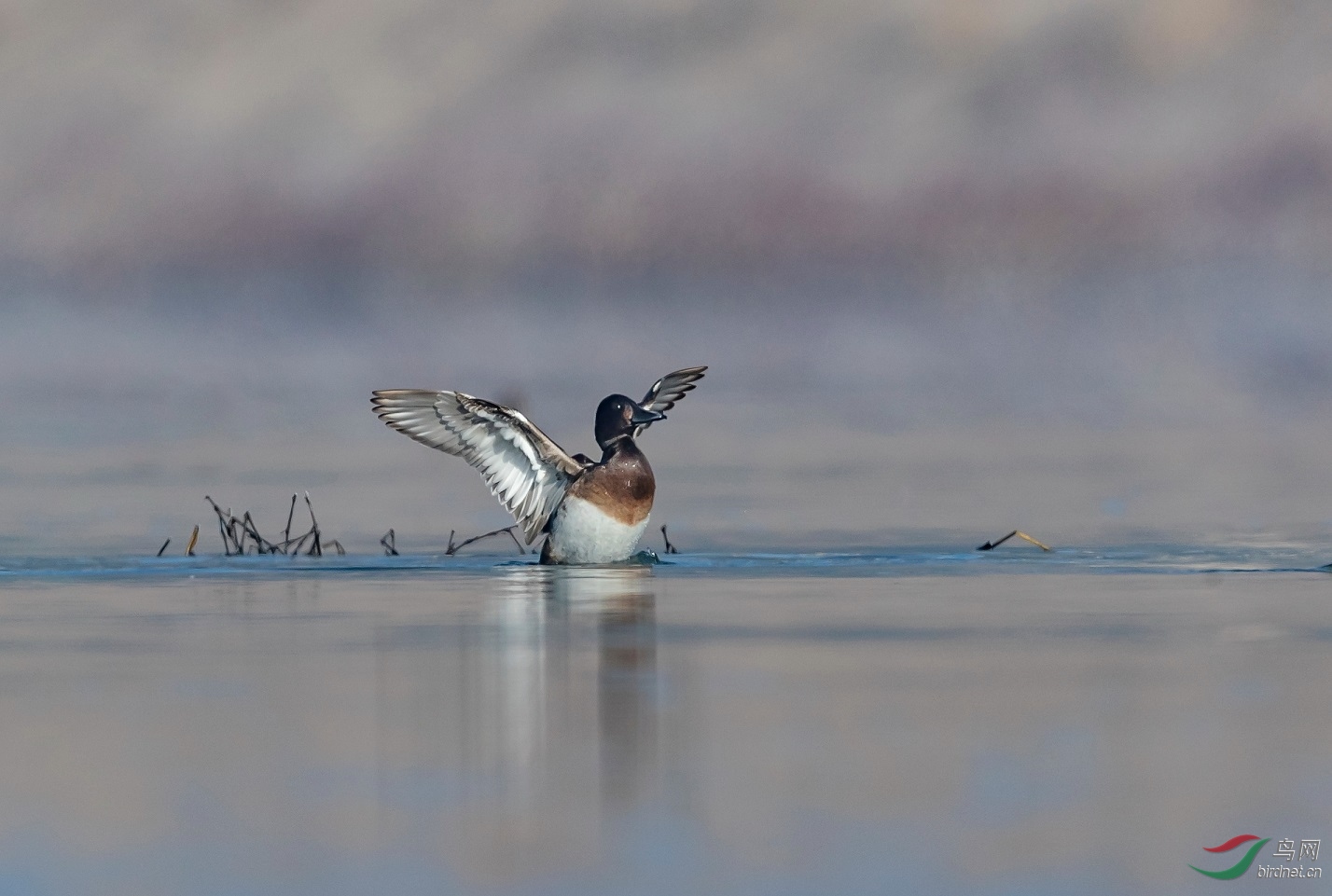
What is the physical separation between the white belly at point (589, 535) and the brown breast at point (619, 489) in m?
0.05

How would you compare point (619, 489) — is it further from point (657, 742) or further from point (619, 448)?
point (657, 742)

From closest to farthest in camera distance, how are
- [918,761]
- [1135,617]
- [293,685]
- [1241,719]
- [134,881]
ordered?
[134,881] → [918,761] → [1241,719] → [293,685] → [1135,617]

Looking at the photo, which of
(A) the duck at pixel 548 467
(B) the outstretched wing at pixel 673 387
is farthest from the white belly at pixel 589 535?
(B) the outstretched wing at pixel 673 387

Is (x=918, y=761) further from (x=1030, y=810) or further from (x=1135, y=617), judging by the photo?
(x=1135, y=617)

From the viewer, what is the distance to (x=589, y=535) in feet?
43.6

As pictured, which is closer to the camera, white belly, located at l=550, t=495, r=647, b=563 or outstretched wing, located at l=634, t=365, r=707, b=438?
white belly, located at l=550, t=495, r=647, b=563

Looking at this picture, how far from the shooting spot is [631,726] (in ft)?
21.2

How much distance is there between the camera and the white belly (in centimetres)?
1325

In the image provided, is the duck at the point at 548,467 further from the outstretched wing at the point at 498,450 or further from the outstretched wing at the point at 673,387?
the outstretched wing at the point at 673,387

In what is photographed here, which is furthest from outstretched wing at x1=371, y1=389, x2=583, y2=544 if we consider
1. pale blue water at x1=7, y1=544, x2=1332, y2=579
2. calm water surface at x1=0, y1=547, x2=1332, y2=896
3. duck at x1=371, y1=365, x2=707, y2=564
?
calm water surface at x1=0, y1=547, x2=1332, y2=896

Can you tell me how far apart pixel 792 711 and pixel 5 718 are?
9.05 ft

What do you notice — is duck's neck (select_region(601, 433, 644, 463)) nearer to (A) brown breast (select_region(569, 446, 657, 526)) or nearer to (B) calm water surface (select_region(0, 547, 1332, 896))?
(A) brown breast (select_region(569, 446, 657, 526))

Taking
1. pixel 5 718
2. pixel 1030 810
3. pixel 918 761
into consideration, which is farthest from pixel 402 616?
pixel 1030 810

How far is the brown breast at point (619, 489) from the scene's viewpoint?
13.3 m
